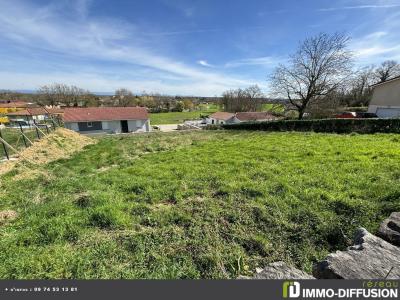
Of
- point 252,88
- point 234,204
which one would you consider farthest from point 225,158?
point 252,88

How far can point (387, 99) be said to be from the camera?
24.3 metres

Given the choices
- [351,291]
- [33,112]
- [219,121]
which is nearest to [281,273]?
[351,291]

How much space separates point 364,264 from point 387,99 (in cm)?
3077

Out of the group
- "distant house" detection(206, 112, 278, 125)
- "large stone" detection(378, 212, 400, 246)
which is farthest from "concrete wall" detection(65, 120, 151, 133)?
"large stone" detection(378, 212, 400, 246)

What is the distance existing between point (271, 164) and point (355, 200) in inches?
116

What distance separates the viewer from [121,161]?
368 inches

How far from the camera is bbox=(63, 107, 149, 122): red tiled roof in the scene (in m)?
39.5

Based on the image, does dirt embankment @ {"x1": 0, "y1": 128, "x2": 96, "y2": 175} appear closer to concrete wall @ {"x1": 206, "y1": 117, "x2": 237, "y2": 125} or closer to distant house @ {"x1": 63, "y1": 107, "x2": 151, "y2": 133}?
distant house @ {"x1": 63, "y1": 107, "x2": 151, "y2": 133}

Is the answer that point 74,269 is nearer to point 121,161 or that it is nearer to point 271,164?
point 271,164

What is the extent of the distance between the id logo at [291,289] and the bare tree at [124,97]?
88528 millimetres

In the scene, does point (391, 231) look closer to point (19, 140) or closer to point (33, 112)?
point (19, 140)

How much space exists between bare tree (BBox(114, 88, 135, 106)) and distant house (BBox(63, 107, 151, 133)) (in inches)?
1684

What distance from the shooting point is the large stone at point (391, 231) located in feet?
8.47

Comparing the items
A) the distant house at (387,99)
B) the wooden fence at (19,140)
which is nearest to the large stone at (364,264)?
the wooden fence at (19,140)
